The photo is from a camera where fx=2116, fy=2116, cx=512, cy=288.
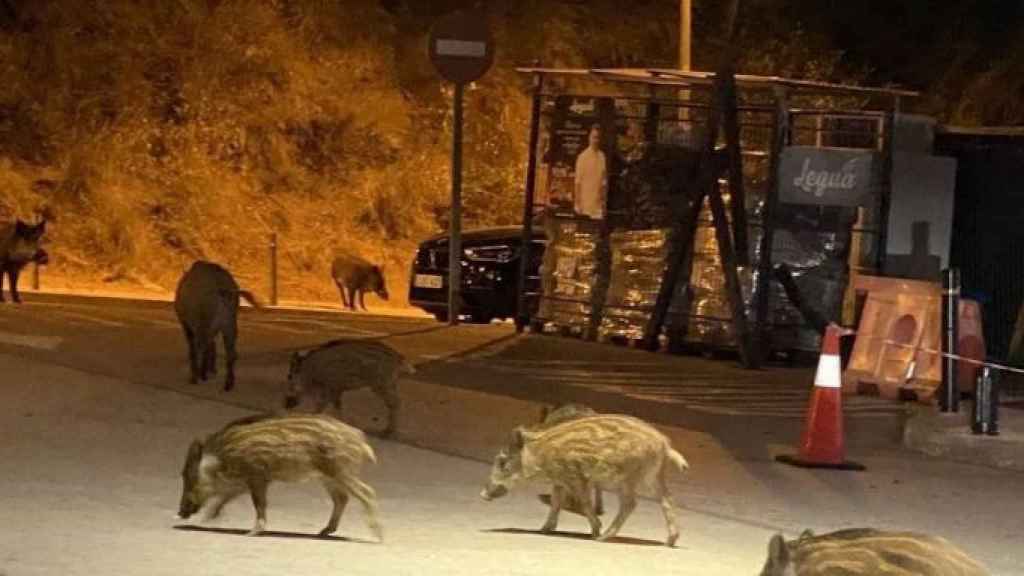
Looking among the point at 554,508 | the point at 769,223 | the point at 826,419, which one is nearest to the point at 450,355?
the point at 769,223

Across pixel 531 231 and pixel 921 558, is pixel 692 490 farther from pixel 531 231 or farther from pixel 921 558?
pixel 531 231

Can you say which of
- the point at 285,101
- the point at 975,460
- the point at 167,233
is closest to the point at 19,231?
the point at 167,233

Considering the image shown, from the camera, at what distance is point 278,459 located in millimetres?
9938

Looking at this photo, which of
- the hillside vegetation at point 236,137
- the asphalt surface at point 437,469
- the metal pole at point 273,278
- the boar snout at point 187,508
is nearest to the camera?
the asphalt surface at point 437,469

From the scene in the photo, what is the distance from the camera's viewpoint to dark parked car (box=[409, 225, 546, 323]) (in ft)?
86.5

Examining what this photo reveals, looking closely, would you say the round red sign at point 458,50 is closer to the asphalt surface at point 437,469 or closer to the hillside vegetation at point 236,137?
the asphalt surface at point 437,469

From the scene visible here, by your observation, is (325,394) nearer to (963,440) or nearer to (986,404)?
(963,440)

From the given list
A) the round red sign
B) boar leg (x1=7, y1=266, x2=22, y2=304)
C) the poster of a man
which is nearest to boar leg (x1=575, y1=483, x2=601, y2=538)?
the poster of a man

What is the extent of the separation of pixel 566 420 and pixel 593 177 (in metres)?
11.2

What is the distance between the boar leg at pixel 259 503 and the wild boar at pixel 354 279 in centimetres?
2082

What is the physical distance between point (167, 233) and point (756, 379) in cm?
1689

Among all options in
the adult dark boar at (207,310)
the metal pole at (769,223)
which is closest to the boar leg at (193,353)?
the adult dark boar at (207,310)

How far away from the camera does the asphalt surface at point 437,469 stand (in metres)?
9.94

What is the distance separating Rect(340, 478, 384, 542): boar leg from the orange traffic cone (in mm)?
4077
